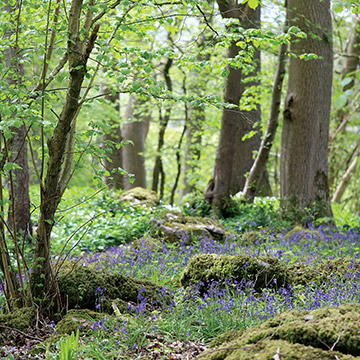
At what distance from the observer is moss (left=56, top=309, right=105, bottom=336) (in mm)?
3340

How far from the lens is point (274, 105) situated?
972cm

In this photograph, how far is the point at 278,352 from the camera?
2.22 m

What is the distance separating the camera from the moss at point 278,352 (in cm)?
218

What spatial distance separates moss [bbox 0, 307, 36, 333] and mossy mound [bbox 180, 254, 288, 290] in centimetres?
158

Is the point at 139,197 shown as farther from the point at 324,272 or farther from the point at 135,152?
the point at 324,272

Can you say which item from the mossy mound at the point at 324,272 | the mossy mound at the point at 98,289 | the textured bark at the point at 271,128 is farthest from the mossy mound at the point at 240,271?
the textured bark at the point at 271,128

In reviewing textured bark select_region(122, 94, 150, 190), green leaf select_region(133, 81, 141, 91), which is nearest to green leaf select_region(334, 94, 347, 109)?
green leaf select_region(133, 81, 141, 91)

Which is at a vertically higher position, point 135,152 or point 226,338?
point 135,152

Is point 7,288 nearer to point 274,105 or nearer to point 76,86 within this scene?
point 76,86

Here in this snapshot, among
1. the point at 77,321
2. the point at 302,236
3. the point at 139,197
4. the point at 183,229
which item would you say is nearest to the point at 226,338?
the point at 77,321

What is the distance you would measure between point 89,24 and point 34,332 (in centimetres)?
264

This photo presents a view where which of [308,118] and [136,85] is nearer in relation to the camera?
[136,85]

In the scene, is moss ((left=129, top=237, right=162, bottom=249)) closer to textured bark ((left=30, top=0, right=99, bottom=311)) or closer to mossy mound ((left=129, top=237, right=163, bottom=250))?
mossy mound ((left=129, top=237, right=163, bottom=250))

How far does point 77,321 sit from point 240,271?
172cm
